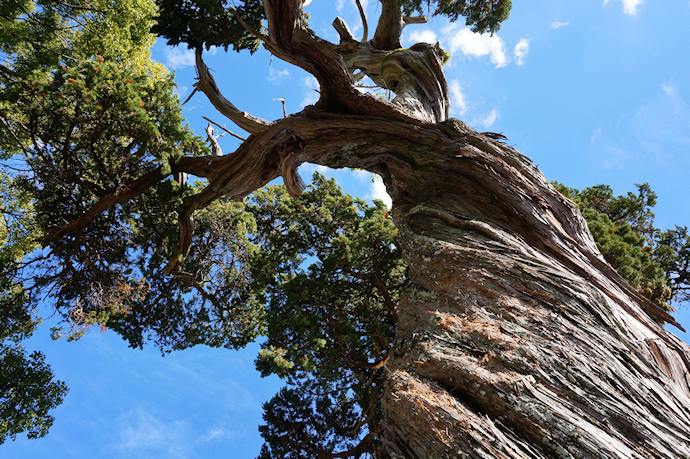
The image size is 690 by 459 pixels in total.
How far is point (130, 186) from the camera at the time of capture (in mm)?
5641

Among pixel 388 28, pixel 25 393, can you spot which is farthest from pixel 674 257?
pixel 25 393

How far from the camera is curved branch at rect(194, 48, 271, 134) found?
569cm

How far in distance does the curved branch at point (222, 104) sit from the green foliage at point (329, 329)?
2.36 m

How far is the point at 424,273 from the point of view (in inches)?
131

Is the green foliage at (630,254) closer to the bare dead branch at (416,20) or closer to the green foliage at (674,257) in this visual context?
the green foliage at (674,257)

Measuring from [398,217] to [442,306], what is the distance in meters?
1.49

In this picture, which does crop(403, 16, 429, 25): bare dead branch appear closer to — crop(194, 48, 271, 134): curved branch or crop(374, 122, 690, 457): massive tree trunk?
crop(194, 48, 271, 134): curved branch

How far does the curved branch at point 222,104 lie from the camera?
18.7 ft

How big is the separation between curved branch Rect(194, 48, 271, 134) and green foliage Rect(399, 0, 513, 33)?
3.68 metres

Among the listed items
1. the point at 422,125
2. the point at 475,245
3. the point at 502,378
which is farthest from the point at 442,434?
the point at 422,125

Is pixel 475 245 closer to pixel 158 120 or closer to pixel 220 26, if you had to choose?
pixel 158 120

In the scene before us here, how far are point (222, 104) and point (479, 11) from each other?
5310 mm

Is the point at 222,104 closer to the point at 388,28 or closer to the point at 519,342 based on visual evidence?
the point at 388,28

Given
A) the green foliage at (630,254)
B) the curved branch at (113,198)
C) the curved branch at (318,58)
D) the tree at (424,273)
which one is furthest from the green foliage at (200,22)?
the green foliage at (630,254)
